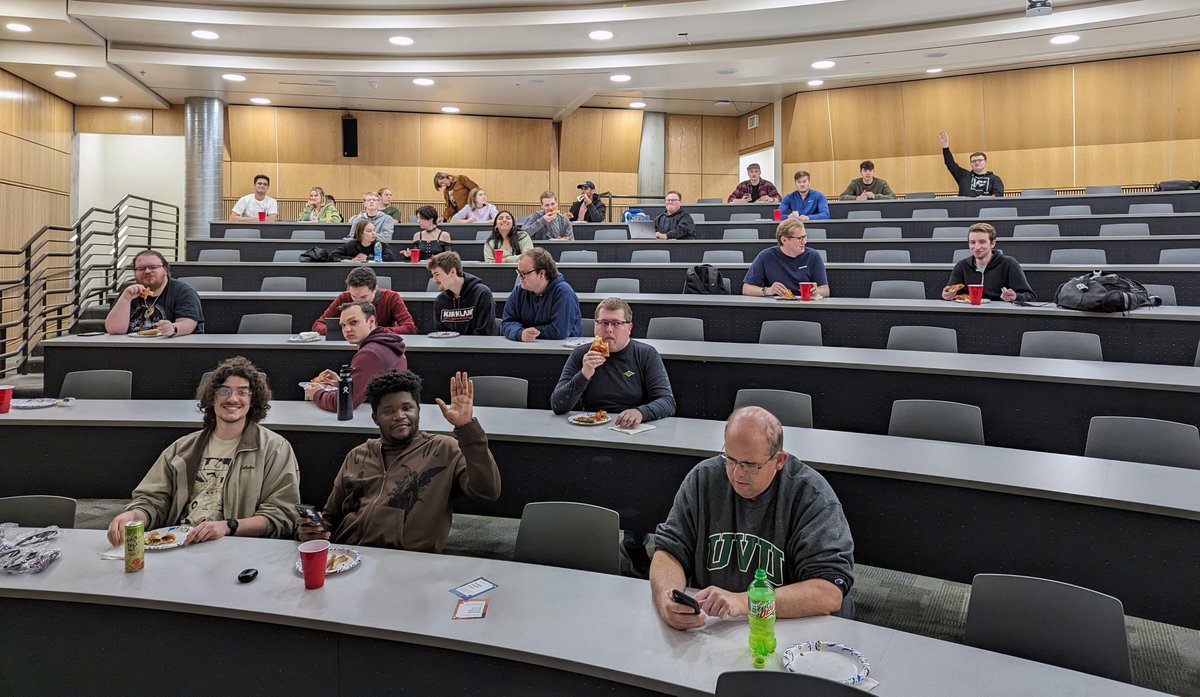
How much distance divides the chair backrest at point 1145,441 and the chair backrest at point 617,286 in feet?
13.1

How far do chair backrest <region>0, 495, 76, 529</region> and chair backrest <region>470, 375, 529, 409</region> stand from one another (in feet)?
6.16

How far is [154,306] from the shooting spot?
5.07 m

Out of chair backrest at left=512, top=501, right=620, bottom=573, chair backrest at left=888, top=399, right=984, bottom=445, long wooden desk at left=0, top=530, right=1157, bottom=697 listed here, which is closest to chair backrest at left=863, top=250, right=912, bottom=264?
chair backrest at left=888, top=399, right=984, bottom=445

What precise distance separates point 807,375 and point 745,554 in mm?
2244

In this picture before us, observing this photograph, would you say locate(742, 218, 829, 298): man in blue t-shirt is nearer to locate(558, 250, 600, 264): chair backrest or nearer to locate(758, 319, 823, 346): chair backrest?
locate(758, 319, 823, 346): chair backrest

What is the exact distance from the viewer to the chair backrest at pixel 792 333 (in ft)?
16.1

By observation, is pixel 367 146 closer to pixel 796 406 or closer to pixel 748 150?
pixel 748 150

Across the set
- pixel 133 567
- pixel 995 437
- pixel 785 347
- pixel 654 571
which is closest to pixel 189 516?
pixel 133 567

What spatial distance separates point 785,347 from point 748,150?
10299 millimetres

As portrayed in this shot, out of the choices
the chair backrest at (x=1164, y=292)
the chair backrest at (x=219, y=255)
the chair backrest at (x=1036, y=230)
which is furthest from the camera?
the chair backrest at (x=219, y=255)

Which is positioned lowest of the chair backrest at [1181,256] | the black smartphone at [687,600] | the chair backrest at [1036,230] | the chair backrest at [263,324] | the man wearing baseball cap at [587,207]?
the black smartphone at [687,600]

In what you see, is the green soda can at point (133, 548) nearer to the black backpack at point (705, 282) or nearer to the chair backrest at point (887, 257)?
the black backpack at point (705, 282)

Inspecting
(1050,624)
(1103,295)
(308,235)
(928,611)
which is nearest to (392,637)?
(1050,624)

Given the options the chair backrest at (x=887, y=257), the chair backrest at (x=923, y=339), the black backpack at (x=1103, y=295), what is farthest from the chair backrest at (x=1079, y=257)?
the chair backrest at (x=923, y=339)
